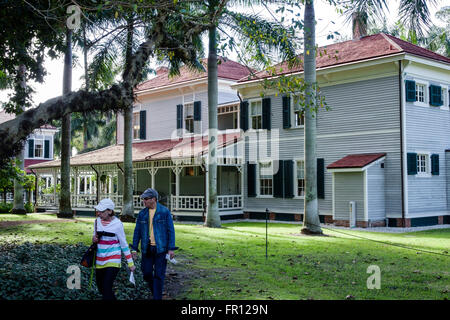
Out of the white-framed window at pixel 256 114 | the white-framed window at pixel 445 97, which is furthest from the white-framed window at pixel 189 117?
the white-framed window at pixel 445 97

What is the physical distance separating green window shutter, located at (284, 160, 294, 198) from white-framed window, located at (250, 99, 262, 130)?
272cm

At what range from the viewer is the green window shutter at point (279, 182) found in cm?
2345

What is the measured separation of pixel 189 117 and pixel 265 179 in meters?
6.38

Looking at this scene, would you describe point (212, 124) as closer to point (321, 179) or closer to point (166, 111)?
point (321, 179)

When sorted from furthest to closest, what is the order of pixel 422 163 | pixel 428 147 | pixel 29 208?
pixel 29 208 → pixel 422 163 → pixel 428 147

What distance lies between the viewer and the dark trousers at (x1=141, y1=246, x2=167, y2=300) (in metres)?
6.72

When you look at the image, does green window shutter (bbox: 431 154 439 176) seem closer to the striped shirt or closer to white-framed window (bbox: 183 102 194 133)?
white-framed window (bbox: 183 102 194 133)

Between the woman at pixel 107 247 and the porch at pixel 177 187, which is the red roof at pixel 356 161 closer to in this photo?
the porch at pixel 177 187

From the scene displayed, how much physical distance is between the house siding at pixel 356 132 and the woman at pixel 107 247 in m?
15.9

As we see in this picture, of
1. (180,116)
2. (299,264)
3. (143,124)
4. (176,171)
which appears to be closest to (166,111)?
(180,116)

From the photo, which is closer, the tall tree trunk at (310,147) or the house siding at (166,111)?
the tall tree trunk at (310,147)

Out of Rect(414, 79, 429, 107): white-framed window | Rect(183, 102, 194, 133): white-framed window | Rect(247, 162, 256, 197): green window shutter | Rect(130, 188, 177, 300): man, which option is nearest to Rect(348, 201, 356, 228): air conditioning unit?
Rect(414, 79, 429, 107): white-framed window

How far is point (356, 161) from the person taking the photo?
65.1ft

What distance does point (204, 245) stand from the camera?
13.6m
